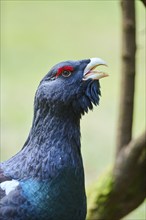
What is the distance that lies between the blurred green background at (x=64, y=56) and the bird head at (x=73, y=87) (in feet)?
10.8

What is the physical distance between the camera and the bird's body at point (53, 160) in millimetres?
4352

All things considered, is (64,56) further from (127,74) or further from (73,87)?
(73,87)

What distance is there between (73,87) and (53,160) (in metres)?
0.41

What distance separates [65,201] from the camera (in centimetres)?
439

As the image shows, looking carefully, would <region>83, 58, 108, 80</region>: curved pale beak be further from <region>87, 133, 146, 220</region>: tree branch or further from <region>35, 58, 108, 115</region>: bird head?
<region>87, 133, 146, 220</region>: tree branch

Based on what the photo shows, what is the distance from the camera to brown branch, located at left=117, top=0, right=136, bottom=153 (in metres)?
5.24

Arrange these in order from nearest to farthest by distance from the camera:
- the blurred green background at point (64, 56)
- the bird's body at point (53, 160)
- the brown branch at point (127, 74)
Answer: the bird's body at point (53, 160)
the brown branch at point (127, 74)
the blurred green background at point (64, 56)

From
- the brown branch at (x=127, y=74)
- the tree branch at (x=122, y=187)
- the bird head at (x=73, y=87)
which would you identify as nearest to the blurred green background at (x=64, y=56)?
the tree branch at (x=122, y=187)

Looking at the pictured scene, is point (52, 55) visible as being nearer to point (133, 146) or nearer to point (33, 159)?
point (133, 146)

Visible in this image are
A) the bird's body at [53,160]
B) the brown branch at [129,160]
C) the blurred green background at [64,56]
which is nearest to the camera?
the bird's body at [53,160]

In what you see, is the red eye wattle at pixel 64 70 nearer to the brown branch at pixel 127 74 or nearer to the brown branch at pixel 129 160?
the brown branch at pixel 127 74

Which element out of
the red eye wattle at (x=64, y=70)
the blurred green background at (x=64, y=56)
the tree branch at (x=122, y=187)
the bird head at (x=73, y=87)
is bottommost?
the tree branch at (x=122, y=187)

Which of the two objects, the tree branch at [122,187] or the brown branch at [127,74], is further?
the tree branch at [122,187]

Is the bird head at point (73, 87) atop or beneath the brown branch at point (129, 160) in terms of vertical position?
atop
